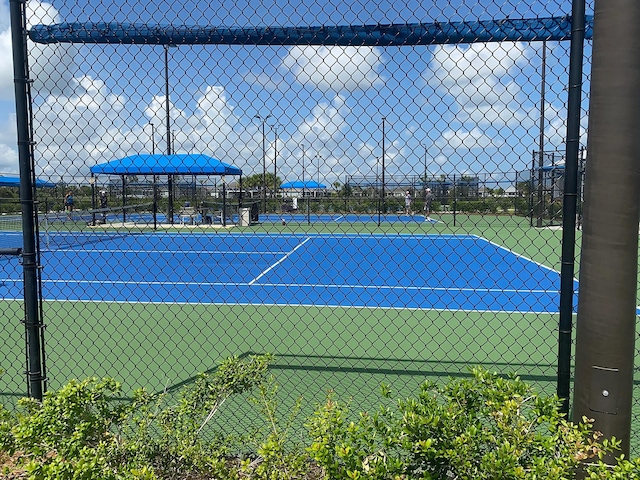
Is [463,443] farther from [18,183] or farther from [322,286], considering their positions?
[18,183]

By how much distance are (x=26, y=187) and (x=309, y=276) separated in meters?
7.89

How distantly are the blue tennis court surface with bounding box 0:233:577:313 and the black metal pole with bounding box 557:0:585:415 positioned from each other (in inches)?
196

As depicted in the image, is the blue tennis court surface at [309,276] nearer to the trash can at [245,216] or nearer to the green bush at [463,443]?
the green bush at [463,443]

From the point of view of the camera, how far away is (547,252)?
47.4 feet

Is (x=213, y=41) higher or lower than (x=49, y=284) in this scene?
higher

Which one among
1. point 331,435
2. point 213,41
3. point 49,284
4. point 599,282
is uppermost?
point 213,41

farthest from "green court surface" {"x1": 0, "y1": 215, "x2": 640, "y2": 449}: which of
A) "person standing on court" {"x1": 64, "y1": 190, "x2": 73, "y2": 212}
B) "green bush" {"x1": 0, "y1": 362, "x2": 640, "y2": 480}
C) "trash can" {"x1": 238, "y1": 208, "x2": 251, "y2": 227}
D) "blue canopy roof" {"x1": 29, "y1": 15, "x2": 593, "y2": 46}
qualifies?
"trash can" {"x1": 238, "y1": 208, "x2": 251, "y2": 227}

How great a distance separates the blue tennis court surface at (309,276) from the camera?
8.48 meters

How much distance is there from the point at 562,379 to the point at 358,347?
3.20 metres

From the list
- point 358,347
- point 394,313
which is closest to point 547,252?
point 394,313

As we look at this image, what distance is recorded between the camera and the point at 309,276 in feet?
35.7

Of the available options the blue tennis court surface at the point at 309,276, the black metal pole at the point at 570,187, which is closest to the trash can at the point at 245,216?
the blue tennis court surface at the point at 309,276

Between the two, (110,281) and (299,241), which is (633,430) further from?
(299,241)

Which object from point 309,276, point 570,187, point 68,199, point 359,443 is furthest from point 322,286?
point 68,199
